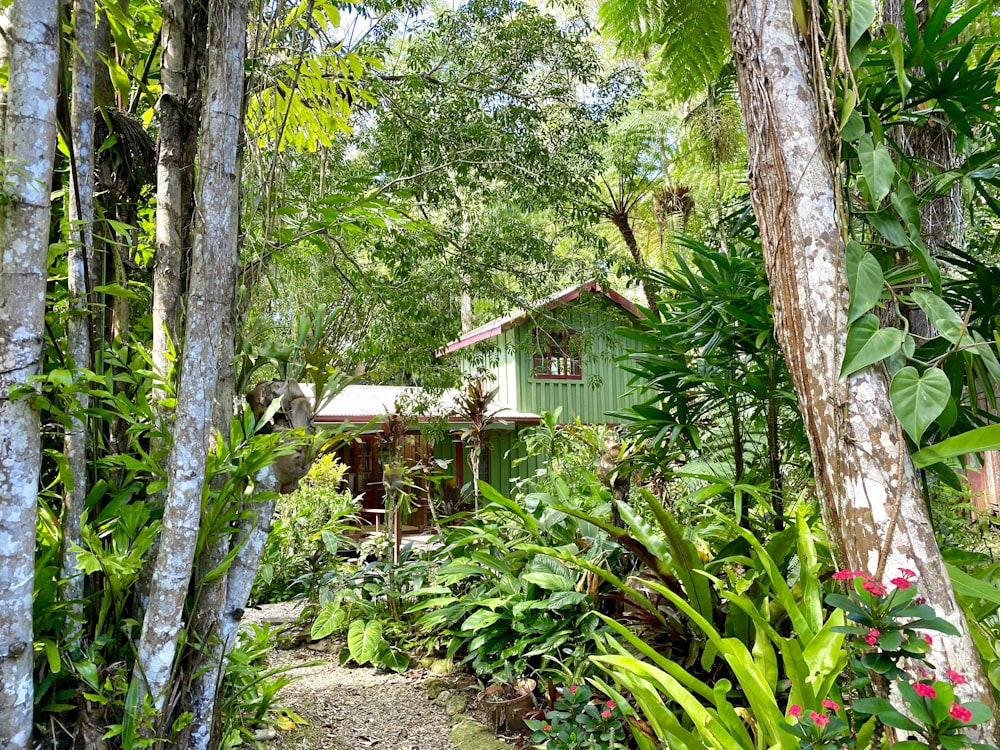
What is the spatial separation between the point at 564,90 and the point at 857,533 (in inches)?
221

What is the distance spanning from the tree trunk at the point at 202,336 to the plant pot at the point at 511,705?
205cm

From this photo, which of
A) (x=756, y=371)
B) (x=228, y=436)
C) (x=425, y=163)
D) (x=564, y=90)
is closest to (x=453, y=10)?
(x=564, y=90)

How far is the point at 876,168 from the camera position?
164 centimetres

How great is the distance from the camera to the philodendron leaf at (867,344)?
1541mm

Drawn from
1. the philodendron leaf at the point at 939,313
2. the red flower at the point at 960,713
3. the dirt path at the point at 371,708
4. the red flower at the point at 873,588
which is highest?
the philodendron leaf at the point at 939,313

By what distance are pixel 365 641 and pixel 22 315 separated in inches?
136

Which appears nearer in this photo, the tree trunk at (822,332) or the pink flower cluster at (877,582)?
the pink flower cluster at (877,582)

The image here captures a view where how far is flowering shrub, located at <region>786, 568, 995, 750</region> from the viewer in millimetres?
1218

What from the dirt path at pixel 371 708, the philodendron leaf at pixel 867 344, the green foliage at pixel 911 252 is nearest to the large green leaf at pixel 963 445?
the green foliage at pixel 911 252

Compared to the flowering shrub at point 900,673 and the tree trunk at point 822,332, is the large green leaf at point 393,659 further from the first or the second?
the tree trunk at point 822,332

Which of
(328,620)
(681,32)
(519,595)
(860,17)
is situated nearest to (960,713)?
(860,17)

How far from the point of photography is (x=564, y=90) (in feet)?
20.4

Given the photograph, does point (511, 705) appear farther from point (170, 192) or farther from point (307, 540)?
point (307, 540)

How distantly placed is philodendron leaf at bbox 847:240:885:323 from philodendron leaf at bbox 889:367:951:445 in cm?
18
